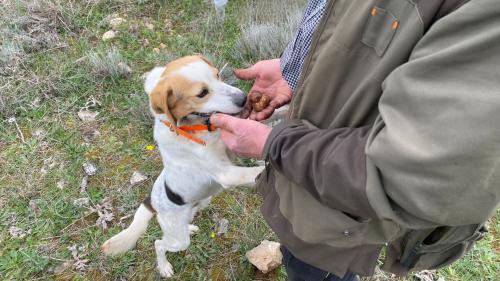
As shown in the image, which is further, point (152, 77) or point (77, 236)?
point (77, 236)

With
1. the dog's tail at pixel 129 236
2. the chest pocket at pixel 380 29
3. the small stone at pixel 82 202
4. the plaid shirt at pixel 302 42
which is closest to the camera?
the chest pocket at pixel 380 29

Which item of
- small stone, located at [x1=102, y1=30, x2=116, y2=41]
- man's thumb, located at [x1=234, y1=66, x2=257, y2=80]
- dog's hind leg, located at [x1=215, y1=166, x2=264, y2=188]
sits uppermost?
man's thumb, located at [x1=234, y1=66, x2=257, y2=80]

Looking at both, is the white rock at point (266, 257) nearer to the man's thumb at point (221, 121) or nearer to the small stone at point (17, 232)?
the man's thumb at point (221, 121)

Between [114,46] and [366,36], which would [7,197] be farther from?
[366,36]

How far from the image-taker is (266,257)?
9.61 feet

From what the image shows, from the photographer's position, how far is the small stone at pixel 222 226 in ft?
10.8

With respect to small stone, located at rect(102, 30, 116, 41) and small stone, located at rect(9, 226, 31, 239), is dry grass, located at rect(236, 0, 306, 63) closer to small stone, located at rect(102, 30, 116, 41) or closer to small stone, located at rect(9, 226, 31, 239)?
small stone, located at rect(102, 30, 116, 41)

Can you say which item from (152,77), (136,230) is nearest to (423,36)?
(152,77)

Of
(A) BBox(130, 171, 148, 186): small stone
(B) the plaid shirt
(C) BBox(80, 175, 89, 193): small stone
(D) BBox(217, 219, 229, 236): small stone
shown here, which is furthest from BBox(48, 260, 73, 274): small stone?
(B) the plaid shirt

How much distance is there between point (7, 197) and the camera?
11.5 feet

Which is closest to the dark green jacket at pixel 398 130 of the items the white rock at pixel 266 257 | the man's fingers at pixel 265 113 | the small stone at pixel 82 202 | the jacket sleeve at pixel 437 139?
the jacket sleeve at pixel 437 139

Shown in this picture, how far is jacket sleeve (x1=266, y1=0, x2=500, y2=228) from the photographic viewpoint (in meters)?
0.88

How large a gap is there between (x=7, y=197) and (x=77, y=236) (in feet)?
2.55

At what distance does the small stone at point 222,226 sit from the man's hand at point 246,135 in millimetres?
1480
